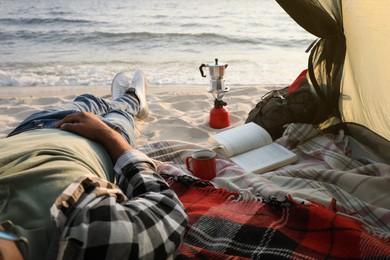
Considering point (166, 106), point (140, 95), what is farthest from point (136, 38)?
point (140, 95)

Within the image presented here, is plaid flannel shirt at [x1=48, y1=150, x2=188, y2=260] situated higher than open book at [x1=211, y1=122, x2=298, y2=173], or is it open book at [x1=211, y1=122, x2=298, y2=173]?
plaid flannel shirt at [x1=48, y1=150, x2=188, y2=260]

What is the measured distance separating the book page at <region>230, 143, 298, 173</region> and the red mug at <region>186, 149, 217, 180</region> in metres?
0.17

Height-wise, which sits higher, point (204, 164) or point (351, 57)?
point (351, 57)

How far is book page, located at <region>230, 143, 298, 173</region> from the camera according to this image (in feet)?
6.10

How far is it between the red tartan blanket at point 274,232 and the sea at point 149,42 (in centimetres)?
289

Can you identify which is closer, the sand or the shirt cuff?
the shirt cuff

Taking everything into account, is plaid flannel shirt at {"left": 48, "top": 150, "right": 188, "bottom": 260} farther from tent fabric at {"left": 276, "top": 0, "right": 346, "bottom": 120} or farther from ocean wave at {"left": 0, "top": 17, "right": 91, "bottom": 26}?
ocean wave at {"left": 0, "top": 17, "right": 91, "bottom": 26}

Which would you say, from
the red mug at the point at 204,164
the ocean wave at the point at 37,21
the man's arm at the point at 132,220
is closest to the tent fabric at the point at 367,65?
the red mug at the point at 204,164

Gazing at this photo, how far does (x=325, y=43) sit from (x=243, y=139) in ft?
2.13

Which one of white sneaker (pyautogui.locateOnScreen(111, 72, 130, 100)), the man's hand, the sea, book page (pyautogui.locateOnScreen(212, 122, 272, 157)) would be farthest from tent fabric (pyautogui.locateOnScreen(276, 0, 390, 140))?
the sea

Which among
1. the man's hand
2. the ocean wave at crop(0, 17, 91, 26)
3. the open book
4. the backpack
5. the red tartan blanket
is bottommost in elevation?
the red tartan blanket

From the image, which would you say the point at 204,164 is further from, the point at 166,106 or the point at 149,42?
the point at 149,42

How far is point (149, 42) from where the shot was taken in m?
7.07

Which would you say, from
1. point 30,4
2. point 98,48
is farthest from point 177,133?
point 30,4
